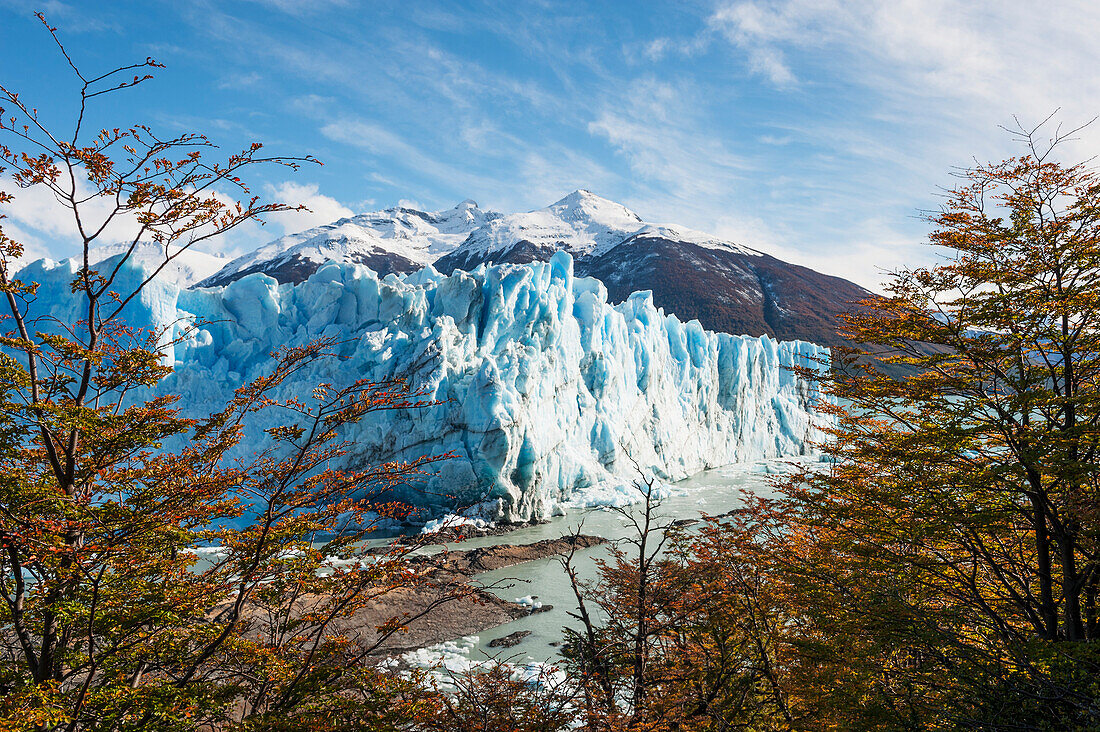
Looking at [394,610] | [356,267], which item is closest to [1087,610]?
[394,610]

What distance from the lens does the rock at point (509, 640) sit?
42.1 ft

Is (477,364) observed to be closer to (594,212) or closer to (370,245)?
(370,245)

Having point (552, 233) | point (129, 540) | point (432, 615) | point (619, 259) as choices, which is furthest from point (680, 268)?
point (129, 540)

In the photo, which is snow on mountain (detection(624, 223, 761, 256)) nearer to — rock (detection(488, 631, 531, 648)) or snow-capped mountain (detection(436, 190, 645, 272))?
snow-capped mountain (detection(436, 190, 645, 272))

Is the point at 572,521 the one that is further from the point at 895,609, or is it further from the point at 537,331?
the point at 895,609

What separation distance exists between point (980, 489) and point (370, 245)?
10357 cm

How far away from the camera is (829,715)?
5.90 metres

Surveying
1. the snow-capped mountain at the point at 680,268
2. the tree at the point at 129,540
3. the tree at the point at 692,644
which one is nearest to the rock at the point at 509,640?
the tree at the point at 692,644

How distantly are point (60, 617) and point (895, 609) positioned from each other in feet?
20.5

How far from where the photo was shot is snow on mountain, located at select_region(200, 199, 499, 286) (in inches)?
3253

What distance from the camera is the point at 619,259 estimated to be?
9225cm

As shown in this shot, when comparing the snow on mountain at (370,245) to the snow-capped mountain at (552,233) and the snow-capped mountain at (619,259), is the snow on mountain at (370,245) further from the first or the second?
the snow-capped mountain at (552,233)

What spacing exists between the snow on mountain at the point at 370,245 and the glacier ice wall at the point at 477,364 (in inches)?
1686

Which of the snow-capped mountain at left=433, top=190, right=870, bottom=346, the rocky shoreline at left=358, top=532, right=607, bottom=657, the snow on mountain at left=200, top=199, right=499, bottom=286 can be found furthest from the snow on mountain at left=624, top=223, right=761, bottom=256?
the rocky shoreline at left=358, top=532, right=607, bottom=657
